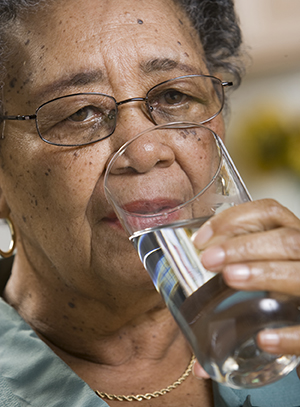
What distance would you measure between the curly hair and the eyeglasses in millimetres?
→ 203

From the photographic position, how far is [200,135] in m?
0.77

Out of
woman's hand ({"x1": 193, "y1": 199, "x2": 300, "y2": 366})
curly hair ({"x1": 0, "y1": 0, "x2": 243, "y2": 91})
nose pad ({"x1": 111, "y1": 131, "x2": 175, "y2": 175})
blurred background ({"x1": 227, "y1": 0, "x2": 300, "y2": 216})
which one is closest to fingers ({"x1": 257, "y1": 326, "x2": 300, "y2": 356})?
woman's hand ({"x1": 193, "y1": 199, "x2": 300, "y2": 366})

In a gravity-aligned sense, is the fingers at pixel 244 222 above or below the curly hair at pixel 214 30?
above

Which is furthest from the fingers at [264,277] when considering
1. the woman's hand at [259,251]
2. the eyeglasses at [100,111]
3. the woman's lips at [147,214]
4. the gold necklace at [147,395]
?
the gold necklace at [147,395]

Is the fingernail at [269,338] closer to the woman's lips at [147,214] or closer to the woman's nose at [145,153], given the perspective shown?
the woman's lips at [147,214]

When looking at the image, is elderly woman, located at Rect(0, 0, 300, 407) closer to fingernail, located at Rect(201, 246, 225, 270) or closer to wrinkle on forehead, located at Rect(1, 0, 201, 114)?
wrinkle on forehead, located at Rect(1, 0, 201, 114)

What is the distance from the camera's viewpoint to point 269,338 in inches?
24.1

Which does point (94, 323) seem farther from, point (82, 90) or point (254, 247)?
point (254, 247)

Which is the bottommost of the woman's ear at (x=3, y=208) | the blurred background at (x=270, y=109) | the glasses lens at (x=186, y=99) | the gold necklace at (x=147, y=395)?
the blurred background at (x=270, y=109)

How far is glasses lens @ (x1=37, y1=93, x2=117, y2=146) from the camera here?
1.14 metres

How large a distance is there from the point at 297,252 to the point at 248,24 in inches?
101

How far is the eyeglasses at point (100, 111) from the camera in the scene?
3.75 feet

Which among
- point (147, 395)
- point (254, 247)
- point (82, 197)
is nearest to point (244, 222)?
point (254, 247)

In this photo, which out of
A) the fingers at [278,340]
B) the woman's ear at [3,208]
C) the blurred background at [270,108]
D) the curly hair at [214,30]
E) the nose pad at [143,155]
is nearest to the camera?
the fingers at [278,340]
